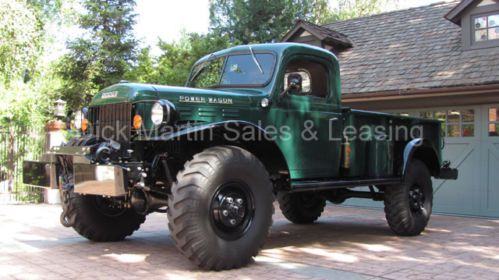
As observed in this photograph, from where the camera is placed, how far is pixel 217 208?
488 cm

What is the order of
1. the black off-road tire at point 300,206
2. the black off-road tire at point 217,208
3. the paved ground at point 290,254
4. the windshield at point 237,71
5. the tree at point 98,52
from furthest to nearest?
the tree at point 98,52, the black off-road tire at point 300,206, the windshield at point 237,71, the paved ground at point 290,254, the black off-road tire at point 217,208

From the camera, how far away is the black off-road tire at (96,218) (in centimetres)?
599

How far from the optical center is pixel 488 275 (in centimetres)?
500

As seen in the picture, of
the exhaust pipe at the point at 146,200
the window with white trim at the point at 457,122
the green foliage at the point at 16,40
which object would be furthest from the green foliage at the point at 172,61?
the exhaust pipe at the point at 146,200

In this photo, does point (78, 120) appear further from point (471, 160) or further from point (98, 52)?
Answer: point (98, 52)

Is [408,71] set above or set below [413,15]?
below

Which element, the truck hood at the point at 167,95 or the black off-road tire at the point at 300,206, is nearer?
the truck hood at the point at 167,95

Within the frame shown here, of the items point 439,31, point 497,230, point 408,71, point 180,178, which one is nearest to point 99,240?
point 180,178

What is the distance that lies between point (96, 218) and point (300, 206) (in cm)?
360

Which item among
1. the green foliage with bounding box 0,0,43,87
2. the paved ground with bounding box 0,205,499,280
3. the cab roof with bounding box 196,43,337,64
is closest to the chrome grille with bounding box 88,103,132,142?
the paved ground with bounding box 0,205,499,280

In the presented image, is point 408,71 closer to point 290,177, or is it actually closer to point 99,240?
point 290,177

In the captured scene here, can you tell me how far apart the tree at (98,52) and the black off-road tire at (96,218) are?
690 inches

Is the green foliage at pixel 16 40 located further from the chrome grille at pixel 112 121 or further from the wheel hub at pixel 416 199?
the wheel hub at pixel 416 199

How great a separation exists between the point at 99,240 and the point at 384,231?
440 cm
